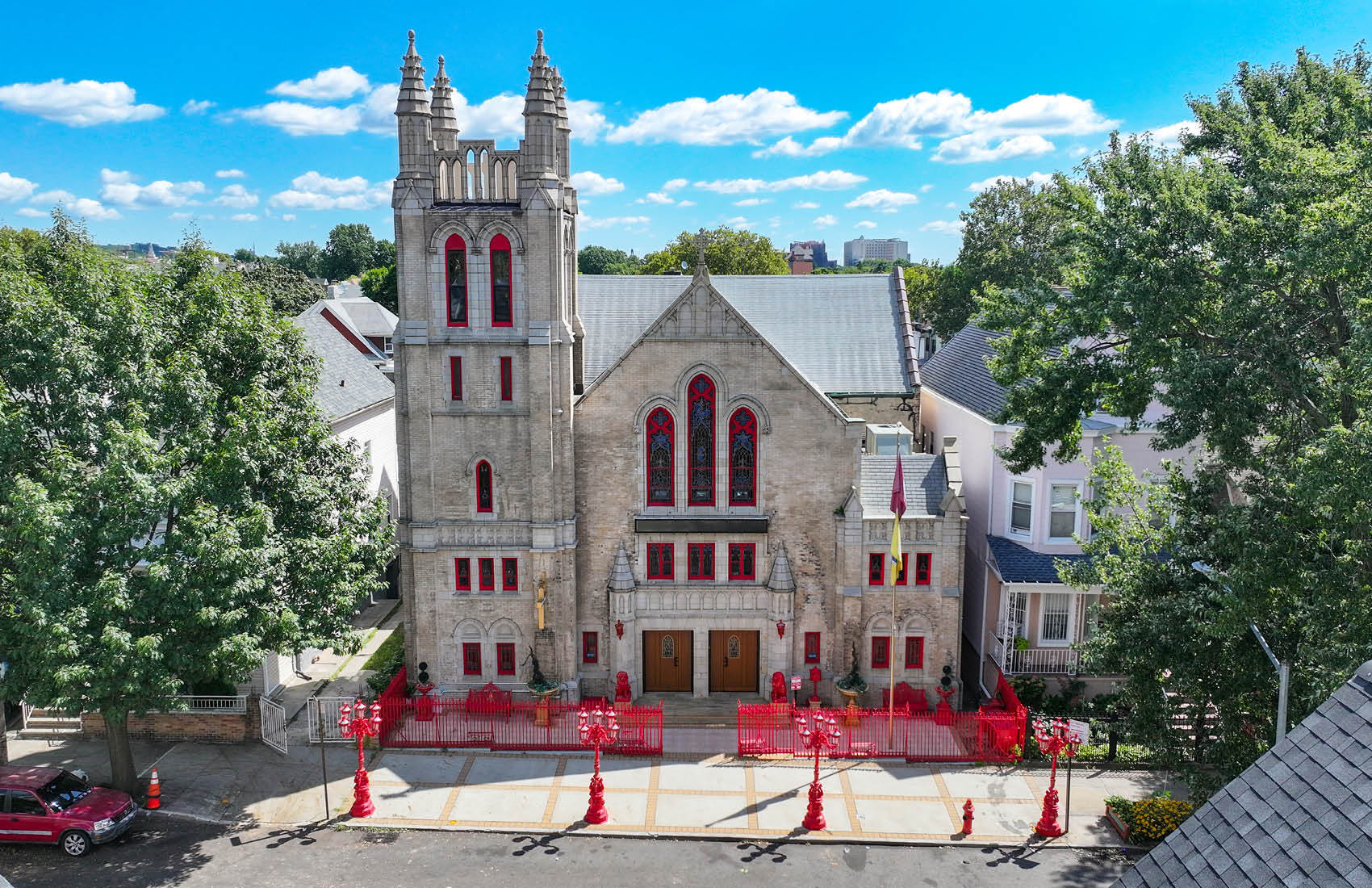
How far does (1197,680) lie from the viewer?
67.1ft

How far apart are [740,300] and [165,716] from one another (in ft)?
84.8

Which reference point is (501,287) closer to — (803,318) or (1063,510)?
(803,318)

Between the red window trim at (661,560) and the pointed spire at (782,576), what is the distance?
3147 millimetres

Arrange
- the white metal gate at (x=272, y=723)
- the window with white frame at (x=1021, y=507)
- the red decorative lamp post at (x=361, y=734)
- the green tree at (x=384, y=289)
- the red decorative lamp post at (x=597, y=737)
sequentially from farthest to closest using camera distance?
the green tree at (x=384, y=289), the window with white frame at (x=1021, y=507), the white metal gate at (x=272, y=723), the red decorative lamp post at (x=361, y=734), the red decorative lamp post at (x=597, y=737)

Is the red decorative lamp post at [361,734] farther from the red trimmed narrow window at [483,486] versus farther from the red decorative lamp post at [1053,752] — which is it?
the red decorative lamp post at [1053,752]

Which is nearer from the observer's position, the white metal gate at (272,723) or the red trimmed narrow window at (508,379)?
the white metal gate at (272,723)

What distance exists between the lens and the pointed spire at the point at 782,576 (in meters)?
29.8

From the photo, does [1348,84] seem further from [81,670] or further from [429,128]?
[81,670]

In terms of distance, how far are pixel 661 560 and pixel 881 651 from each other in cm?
756

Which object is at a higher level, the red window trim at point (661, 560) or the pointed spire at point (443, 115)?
the pointed spire at point (443, 115)

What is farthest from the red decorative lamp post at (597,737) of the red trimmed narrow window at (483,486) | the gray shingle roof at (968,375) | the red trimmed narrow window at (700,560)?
the gray shingle roof at (968,375)

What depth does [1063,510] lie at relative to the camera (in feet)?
101

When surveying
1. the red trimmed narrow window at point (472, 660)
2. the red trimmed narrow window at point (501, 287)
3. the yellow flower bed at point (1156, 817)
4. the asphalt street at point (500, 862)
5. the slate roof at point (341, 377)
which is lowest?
the asphalt street at point (500, 862)

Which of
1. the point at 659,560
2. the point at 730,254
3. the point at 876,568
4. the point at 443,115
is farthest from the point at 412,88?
the point at 730,254
